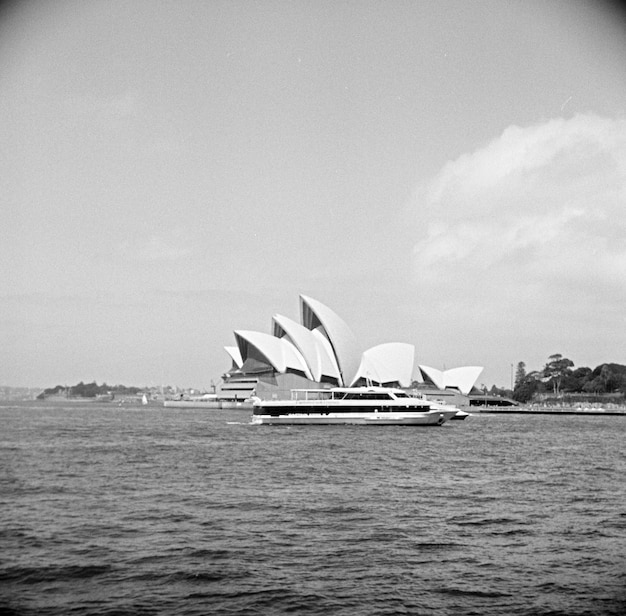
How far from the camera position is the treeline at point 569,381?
10931 centimetres

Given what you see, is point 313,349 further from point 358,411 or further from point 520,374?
point 520,374

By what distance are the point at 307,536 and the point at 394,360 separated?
73.1 m

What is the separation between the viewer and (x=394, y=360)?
84.4 meters

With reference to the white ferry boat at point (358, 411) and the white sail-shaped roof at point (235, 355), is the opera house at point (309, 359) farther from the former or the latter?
the white ferry boat at point (358, 411)

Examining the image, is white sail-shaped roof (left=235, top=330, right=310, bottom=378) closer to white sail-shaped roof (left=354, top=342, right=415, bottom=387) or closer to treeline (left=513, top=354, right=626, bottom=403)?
white sail-shaped roof (left=354, top=342, right=415, bottom=387)

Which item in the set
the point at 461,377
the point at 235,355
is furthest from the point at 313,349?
the point at 461,377

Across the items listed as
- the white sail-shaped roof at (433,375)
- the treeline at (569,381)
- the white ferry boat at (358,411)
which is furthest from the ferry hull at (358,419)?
the treeline at (569,381)

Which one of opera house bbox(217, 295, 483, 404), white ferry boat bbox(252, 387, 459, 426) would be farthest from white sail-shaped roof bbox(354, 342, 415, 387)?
white ferry boat bbox(252, 387, 459, 426)

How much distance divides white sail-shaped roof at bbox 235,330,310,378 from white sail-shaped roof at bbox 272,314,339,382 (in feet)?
4.82

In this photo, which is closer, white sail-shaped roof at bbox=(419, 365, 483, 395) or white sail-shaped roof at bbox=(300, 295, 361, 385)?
white sail-shaped roof at bbox=(300, 295, 361, 385)

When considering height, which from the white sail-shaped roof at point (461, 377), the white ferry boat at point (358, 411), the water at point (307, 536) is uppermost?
the white sail-shaped roof at point (461, 377)

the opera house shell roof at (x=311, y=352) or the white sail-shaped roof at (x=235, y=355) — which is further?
the white sail-shaped roof at (x=235, y=355)

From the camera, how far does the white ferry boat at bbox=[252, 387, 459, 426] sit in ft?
145

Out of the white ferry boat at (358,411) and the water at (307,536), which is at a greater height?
the white ferry boat at (358,411)
